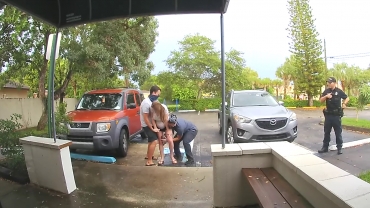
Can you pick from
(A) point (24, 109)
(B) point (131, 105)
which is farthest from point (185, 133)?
(A) point (24, 109)

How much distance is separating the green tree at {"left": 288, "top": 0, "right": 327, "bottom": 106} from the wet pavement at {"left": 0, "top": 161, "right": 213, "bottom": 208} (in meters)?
29.6

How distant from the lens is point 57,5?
5.01 meters

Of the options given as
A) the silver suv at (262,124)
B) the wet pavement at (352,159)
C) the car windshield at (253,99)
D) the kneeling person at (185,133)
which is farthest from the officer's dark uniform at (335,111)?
the kneeling person at (185,133)

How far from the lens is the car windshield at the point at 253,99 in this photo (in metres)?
8.23

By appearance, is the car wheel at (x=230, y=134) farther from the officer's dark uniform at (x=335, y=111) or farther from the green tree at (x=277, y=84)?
the green tree at (x=277, y=84)

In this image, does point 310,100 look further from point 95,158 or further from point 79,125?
point 79,125

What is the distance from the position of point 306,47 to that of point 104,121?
30.2 m

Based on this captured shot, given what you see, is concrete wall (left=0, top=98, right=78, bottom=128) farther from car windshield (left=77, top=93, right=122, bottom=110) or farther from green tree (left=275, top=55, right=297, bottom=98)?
green tree (left=275, top=55, right=297, bottom=98)

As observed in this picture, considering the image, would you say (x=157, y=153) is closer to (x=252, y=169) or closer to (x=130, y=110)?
(x=130, y=110)

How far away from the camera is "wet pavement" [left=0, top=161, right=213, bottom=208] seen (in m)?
4.14

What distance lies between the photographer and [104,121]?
669 centimetres

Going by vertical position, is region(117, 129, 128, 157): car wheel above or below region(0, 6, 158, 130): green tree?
below

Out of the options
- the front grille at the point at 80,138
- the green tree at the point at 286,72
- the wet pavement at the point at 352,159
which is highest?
the green tree at the point at 286,72

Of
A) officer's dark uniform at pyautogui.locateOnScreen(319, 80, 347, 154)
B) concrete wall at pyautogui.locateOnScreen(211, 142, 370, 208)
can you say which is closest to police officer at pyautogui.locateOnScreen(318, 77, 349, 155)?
officer's dark uniform at pyautogui.locateOnScreen(319, 80, 347, 154)
